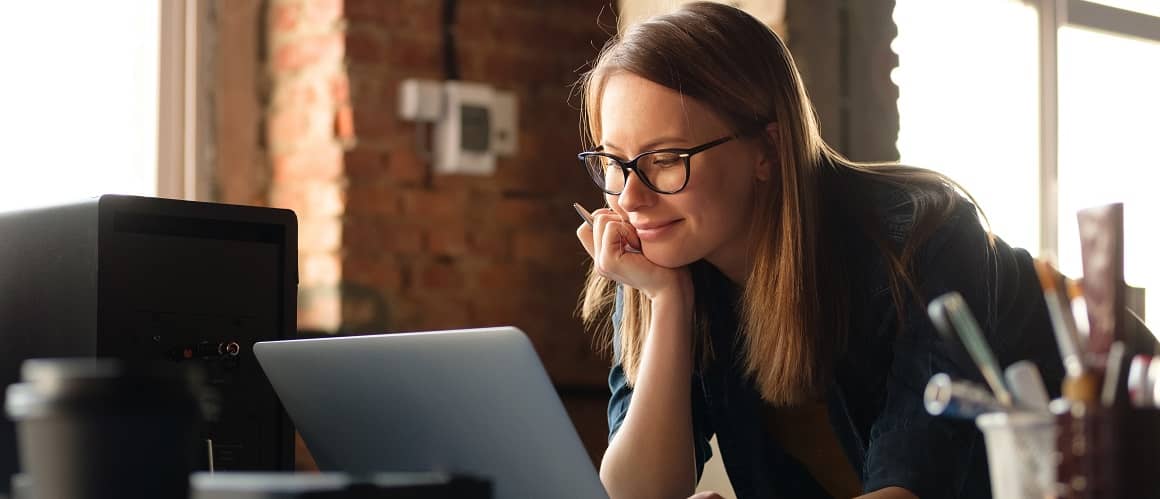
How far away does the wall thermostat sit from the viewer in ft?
8.75

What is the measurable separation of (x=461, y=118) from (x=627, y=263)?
4.02 feet

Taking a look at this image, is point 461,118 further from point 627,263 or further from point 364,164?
point 627,263

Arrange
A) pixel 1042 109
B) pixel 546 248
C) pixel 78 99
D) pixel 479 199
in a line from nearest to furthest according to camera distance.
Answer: pixel 78 99 < pixel 479 199 < pixel 546 248 < pixel 1042 109

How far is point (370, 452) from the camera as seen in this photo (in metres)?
1.11

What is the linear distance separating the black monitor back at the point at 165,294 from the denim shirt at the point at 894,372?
48cm

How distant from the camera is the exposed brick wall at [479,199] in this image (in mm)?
2611

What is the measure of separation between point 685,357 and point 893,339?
245 millimetres

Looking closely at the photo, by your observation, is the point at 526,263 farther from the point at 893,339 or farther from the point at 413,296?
the point at 893,339

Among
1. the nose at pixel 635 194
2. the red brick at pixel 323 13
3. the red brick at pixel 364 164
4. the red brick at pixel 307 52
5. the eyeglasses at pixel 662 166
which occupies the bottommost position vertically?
the nose at pixel 635 194

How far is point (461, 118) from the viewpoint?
2697mm

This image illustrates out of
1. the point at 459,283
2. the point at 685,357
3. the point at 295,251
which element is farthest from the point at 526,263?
the point at 295,251

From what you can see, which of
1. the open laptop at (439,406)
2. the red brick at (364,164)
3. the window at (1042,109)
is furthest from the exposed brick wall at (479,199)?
the open laptop at (439,406)

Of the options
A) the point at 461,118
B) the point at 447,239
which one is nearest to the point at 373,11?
the point at 461,118

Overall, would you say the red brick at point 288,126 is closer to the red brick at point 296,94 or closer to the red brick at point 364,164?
the red brick at point 296,94
